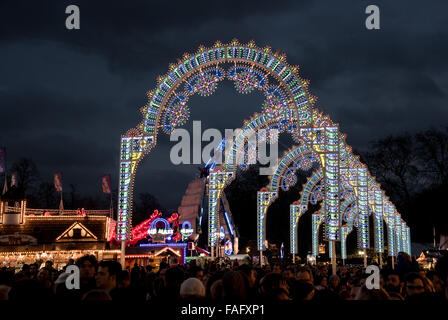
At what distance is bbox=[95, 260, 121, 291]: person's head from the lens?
6.46m

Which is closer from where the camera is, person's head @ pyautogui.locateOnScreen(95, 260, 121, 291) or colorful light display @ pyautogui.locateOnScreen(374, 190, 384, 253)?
person's head @ pyautogui.locateOnScreen(95, 260, 121, 291)

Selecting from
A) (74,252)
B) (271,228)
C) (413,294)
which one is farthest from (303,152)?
(271,228)

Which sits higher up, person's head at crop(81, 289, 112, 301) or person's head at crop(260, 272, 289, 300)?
person's head at crop(81, 289, 112, 301)

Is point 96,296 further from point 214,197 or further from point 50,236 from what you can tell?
point 50,236

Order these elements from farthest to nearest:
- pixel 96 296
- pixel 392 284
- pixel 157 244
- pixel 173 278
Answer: pixel 157 244 → pixel 392 284 → pixel 173 278 → pixel 96 296

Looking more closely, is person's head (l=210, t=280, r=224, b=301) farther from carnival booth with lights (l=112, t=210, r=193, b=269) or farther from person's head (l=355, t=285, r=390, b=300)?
carnival booth with lights (l=112, t=210, r=193, b=269)

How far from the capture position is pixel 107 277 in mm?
6516

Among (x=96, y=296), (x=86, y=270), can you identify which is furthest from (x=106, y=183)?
(x=96, y=296)

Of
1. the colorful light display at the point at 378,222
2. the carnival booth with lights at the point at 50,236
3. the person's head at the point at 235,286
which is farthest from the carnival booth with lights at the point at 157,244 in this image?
the person's head at the point at 235,286

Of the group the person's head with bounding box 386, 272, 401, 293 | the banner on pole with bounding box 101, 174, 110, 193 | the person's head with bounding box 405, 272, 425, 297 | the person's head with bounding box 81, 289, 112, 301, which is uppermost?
the banner on pole with bounding box 101, 174, 110, 193

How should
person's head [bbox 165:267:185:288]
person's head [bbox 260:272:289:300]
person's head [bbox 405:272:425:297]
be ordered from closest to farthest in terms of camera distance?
person's head [bbox 260:272:289:300] → person's head [bbox 165:267:185:288] → person's head [bbox 405:272:425:297]

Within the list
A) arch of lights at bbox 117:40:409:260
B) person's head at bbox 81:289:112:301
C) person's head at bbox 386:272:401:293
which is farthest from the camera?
arch of lights at bbox 117:40:409:260

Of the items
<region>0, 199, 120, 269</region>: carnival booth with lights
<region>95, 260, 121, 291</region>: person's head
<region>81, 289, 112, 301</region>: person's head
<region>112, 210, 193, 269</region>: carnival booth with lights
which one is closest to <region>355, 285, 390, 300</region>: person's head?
Answer: <region>81, 289, 112, 301</region>: person's head
